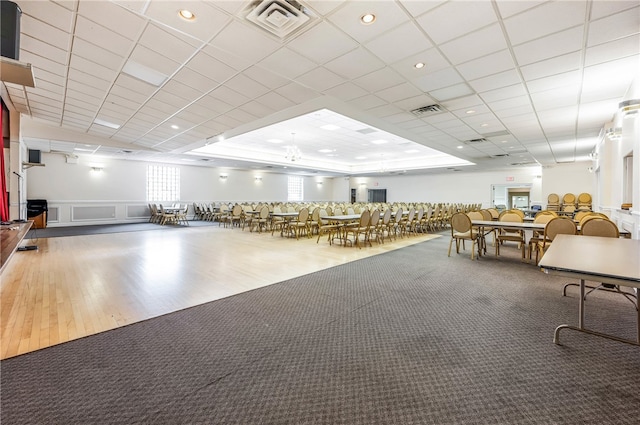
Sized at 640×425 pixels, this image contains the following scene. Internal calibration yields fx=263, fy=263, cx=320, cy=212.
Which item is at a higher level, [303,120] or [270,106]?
[303,120]

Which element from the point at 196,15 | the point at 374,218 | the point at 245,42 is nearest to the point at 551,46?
the point at 245,42

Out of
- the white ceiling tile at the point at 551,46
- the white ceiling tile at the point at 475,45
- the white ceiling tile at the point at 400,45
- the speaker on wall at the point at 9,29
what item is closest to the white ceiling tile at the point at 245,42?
the white ceiling tile at the point at 400,45

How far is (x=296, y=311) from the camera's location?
2.85 meters

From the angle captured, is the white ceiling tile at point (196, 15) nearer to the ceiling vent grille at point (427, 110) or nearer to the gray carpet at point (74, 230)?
the ceiling vent grille at point (427, 110)

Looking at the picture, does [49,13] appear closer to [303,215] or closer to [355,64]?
[355,64]

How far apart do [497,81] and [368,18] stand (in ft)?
8.96

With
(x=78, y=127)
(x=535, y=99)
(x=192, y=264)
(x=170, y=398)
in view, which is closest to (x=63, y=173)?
(x=78, y=127)

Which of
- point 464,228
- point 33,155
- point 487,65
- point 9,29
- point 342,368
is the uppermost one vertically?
point 487,65

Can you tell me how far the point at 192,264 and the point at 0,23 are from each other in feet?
12.3

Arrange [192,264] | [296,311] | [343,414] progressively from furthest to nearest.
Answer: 1. [192,264]
2. [296,311]
3. [343,414]

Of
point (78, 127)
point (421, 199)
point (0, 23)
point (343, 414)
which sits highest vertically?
point (78, 127)

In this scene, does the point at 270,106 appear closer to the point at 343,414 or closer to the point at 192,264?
the point at 192,264

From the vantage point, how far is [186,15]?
2.81 m

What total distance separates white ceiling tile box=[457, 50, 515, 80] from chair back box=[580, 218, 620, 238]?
2.47 m
